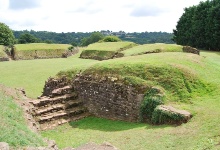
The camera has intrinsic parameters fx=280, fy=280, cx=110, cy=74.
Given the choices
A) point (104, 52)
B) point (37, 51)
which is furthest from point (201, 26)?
point (37, 51)

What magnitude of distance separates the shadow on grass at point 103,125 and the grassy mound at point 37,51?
2536 centimetres

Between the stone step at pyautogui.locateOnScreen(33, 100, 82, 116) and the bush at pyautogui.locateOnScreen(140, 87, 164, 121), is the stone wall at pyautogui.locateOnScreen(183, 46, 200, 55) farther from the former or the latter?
the stone step at pyautogui.locateOnScreen(33, 100, 82, 116)

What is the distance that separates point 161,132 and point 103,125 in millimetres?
3655

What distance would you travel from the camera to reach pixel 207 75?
542 inches

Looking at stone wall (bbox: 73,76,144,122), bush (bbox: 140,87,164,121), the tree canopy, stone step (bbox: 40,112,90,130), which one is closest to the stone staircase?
stone step (bbox: 40,112,90,130)

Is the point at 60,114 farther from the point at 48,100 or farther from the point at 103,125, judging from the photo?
the point at 103,125

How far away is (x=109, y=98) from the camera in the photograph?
44.5 feet

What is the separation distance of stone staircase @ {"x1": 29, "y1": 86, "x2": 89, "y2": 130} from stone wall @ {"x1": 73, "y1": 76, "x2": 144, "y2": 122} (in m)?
0.40

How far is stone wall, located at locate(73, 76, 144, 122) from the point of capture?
12.6m

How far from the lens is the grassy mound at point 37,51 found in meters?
36.8

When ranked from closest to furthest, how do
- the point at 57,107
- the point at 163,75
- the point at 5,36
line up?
the point at 163,75
the point at 57,107
the point at 5,36

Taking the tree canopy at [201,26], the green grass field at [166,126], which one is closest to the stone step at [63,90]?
the green grass field at [166,126]

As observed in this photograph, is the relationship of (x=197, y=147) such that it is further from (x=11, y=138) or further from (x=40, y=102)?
(x=40, y=102)

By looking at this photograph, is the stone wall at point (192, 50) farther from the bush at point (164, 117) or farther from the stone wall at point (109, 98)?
the bush at point (164, 117)
